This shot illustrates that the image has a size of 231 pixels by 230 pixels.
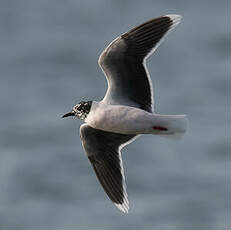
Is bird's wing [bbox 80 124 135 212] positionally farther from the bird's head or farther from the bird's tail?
the bird's tail

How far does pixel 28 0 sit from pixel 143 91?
16.5 m

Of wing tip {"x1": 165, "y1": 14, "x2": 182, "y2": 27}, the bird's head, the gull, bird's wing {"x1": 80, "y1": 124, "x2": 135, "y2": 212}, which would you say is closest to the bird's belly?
the gull

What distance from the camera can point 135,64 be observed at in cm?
1198

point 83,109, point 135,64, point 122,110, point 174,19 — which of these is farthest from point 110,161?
point 174,19

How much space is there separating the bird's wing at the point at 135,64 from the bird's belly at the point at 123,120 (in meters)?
0.43

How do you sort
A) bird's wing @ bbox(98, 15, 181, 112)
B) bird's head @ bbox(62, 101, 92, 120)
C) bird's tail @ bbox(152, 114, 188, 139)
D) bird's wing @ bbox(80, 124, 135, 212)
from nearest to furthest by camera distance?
bird's tail @ bbox(152, 114, 188, 139)
bird's head @ bbox(62, 101, 92, 120)
bird's wing @ bbox(98, 15, 181, 112)
bird's wing @ bbox(80, 124, 135, 212)

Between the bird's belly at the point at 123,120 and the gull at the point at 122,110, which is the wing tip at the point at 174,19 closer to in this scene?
the gull at the point at 122,110

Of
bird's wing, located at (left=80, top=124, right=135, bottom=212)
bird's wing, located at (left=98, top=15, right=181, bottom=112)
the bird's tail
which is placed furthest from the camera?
bird's wing, located at (left=80, top=124, right=135, bottom=212)

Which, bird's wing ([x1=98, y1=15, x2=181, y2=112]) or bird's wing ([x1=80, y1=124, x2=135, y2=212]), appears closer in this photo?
bird's wing ([x1=98, y1=15, x2=181, y2=112])

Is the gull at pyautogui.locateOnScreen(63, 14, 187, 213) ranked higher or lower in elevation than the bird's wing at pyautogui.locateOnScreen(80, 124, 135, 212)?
higher

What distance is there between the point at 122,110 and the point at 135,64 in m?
0.74

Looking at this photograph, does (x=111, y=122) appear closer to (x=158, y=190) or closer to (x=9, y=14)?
(x=158, y=190)

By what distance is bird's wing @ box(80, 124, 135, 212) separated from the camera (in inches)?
484

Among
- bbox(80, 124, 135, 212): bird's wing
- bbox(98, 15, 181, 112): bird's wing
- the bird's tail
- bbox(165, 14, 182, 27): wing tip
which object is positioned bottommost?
bbox(80, 124, 135, 212): bird's wing
